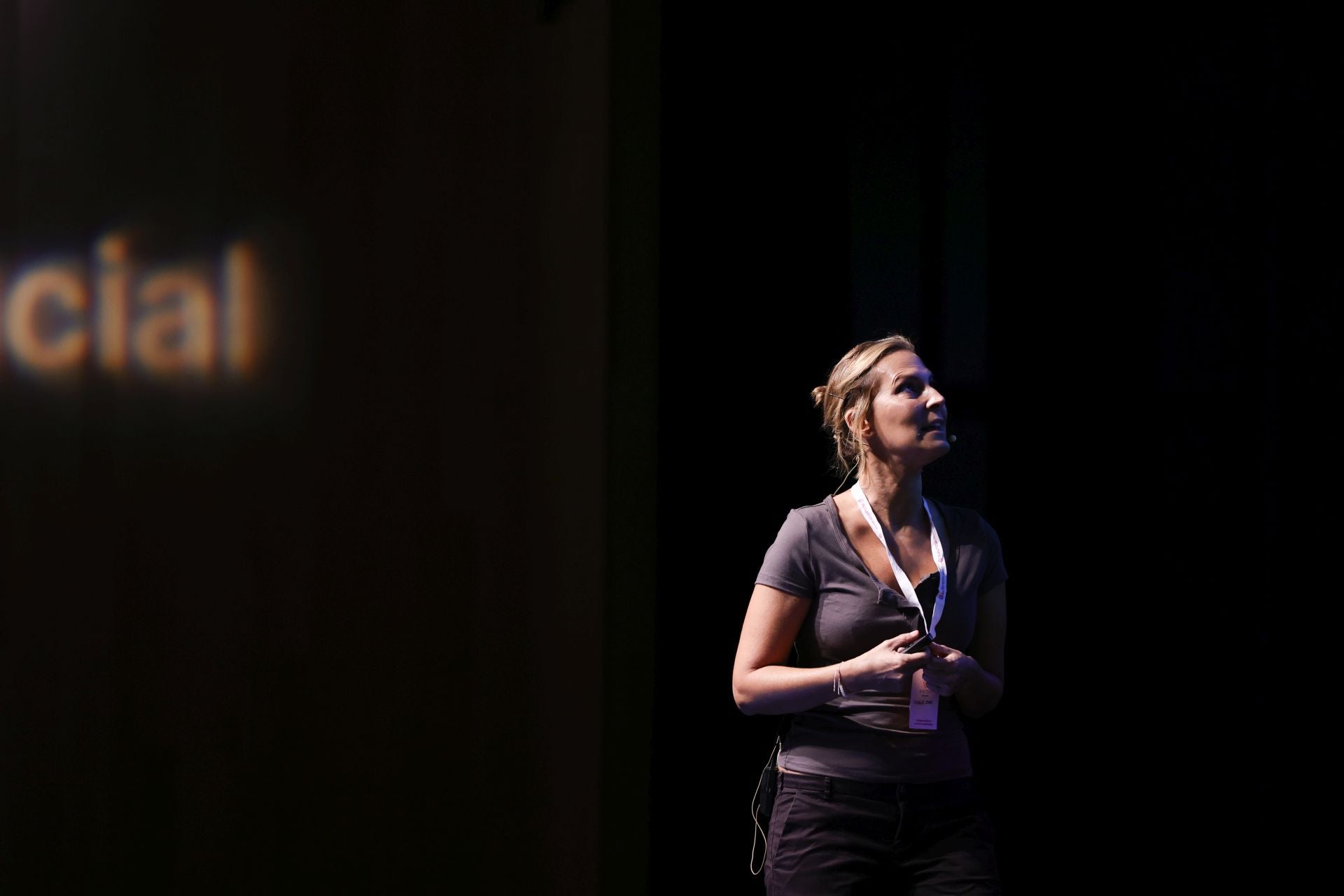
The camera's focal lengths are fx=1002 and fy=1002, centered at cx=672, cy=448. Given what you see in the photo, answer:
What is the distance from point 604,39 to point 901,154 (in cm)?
86

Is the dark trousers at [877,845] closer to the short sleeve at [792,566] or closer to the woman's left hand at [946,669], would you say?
the woman's left hand at [946,669]

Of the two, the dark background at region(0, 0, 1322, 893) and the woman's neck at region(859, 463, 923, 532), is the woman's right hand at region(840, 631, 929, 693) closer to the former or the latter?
the woman's neck at region(859, 463, 923, 532)

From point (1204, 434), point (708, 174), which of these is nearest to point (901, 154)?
point (708, 174)

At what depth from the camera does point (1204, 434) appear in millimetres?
2787

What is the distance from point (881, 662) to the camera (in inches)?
67.1

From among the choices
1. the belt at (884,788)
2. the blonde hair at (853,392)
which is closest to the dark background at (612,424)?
the blonde hair at (853,392)

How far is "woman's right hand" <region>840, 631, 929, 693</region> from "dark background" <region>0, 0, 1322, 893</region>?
710mm

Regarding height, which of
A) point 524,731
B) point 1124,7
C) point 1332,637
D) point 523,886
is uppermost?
point 1124,7

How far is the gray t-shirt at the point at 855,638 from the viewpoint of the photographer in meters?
1.78

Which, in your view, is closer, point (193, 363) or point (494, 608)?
point (193, 363)

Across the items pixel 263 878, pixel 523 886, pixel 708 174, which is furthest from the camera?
pixel 523 886

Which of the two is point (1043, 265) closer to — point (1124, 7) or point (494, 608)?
point (1124, 7)

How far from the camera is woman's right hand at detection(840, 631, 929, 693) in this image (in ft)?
5.57

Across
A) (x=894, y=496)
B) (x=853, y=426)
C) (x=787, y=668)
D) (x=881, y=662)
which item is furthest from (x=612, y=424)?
(x=881, y=662)
